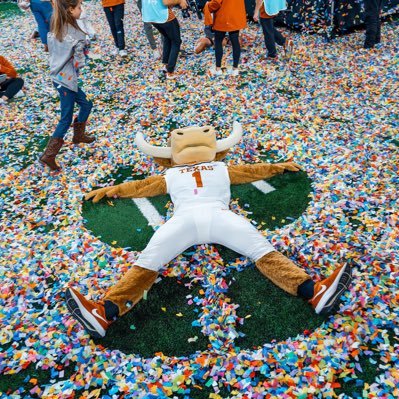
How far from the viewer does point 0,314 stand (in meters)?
3.44

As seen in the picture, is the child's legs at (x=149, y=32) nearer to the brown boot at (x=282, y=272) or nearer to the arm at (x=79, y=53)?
the arm at (x=79, y=53)

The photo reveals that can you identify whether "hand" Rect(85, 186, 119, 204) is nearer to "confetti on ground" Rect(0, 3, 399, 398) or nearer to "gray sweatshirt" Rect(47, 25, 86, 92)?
"confetti on ground" Rect(0, 3, 399, 398)

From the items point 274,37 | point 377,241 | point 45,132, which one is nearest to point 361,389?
point 377,241

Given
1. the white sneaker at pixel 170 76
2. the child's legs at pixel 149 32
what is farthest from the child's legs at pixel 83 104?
the child's legs at pixel 149 32

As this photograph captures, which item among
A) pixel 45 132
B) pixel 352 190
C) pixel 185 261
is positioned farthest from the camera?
pixel 45 132

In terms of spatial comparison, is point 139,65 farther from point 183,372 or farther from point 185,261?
point 183,372

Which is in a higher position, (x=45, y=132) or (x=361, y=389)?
(x=45, y=132)

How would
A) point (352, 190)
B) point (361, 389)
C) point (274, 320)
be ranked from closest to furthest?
1. point (361, 389)
2. point (274, 320)
3. point (352, 190)

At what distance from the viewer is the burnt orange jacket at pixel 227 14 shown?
691 centimetres

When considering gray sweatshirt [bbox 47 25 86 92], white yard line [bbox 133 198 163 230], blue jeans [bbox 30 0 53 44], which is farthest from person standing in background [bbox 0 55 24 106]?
white yard line [bbox 133 198 163 230]

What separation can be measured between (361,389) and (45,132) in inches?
246

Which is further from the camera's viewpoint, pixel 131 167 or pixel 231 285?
pixel 131 167

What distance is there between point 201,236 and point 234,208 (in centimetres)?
96

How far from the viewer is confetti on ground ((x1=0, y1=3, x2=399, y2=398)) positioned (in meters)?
2.85
